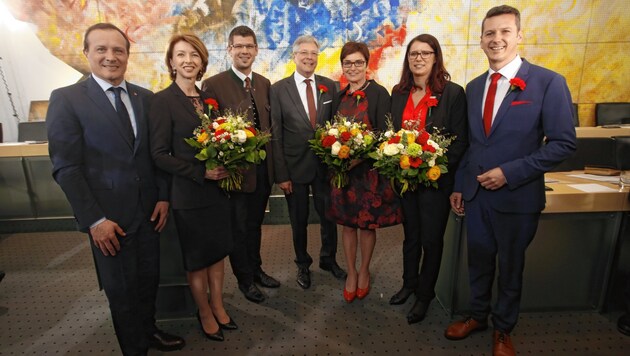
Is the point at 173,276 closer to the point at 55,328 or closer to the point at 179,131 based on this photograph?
the point at 55,328

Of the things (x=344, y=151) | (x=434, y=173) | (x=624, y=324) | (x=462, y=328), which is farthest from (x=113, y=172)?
(x=624, y=324)

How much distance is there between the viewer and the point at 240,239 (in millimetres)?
2953

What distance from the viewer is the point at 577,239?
8.66ft

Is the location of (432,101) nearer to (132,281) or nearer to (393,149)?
(393,149)

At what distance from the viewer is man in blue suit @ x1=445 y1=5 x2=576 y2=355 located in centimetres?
202

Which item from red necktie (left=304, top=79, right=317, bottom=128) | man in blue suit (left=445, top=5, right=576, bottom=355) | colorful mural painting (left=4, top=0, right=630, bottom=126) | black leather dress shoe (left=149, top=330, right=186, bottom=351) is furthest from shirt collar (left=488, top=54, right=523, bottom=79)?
colorful mural painting (left=4, top=0, right=630, bottom=126)

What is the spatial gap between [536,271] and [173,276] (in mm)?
2747

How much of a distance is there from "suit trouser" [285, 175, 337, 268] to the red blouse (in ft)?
2.96

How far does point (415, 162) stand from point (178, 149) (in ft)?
4.88

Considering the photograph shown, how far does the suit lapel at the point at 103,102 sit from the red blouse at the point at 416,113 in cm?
178

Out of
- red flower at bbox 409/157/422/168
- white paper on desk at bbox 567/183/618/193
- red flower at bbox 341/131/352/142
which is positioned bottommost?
white paper on desk at bbox 567/183/618/193

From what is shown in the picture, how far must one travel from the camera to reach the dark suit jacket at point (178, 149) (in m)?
2.16

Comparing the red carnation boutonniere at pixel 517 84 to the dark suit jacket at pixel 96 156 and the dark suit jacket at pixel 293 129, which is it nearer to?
the dark suit jacket at pixel 293 129

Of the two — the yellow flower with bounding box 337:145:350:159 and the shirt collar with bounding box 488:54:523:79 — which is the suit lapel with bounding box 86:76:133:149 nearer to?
the yellow flower with bounding box 337:145:350:159
